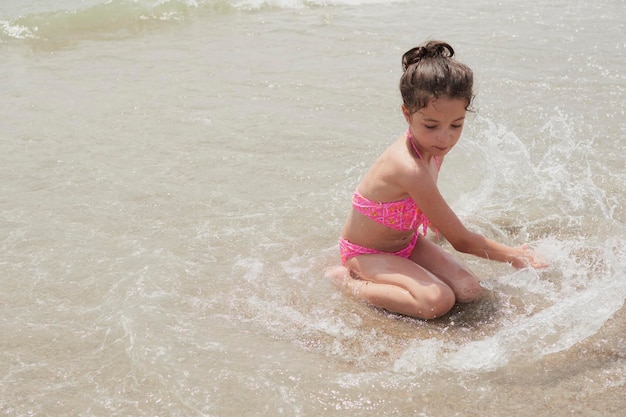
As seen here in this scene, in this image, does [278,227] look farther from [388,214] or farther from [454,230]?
[454,230]

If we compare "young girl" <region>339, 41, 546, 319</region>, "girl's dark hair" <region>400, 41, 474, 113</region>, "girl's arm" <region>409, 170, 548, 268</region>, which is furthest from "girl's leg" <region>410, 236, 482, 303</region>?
"girl's dark hair" <region>400, 41, 474, 113</region>

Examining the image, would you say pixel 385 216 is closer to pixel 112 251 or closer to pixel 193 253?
pixel 193 253

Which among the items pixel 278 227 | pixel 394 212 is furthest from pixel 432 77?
pixel 278 227

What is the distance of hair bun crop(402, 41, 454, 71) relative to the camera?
3428 mm

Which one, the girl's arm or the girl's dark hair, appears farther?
the girl's arm

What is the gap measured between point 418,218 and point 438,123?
594 millimetres

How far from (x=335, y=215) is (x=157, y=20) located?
638 centimetres

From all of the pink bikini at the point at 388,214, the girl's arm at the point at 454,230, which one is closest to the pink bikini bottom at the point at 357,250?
the pink bikini at the point at 388,214

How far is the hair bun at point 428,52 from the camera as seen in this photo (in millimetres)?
3428

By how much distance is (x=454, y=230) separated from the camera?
3.60 meters

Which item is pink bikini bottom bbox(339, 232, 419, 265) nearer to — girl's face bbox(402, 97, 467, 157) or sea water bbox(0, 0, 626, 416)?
sea water bbox(0, 0, 626, 416)

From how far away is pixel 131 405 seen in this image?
2789 millimetres

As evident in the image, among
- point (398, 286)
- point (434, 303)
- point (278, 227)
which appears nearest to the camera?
point (434, 303)

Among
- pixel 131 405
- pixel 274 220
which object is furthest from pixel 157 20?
pixel 131 405
